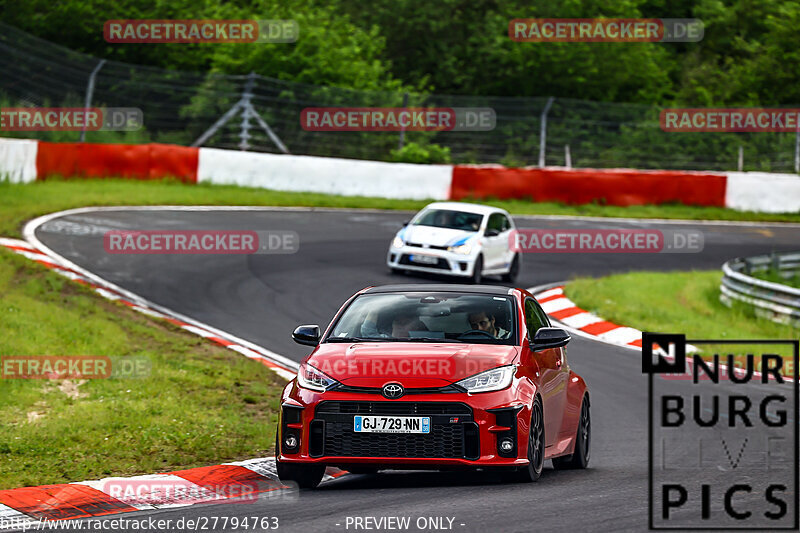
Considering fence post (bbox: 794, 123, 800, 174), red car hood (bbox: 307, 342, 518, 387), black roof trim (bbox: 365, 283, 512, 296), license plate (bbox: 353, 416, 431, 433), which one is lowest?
license plate (bbox: 353, 416, 431, 433)

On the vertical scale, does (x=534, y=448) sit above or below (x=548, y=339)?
below

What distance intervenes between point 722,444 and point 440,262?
391 inches

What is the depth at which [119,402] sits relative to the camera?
34.5 ft

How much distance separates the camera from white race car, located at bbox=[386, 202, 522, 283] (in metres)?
20.1

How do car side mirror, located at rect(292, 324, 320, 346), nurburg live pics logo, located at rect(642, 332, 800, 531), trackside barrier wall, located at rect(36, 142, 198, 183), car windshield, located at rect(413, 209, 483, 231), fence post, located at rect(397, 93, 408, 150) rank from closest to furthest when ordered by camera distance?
1. nurburg live pics logo, located at rect(642, 332, 800, 531)
2. car side mirror, located at rect(292, 324, 320, 346)
3. car windshield, located at rect(413, 209, 483, 231)
4. trackside barrier wall, located at rect(36, 142, 198, 183)
5. fence post, located at rect(397, 93, 408, 150)

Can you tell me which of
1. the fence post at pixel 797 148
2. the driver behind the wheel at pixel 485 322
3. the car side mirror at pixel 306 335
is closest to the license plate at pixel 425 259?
the driver behind the wheel at pixel 485 322

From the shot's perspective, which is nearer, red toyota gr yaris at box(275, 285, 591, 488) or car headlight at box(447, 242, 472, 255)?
red toyota gr yaris at box(275, 285, 591, 488)

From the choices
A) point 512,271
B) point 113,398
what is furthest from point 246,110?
point 113,398

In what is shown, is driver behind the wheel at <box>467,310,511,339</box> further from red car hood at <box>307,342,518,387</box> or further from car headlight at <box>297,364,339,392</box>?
car headlight at <box>297,364,339,392</box>

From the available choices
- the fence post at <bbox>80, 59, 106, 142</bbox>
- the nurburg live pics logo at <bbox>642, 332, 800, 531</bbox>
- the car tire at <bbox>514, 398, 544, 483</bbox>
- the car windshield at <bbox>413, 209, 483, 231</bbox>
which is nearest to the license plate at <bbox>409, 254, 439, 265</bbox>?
the car windshield at <bbox>413, 209, 483, 231</bbox>

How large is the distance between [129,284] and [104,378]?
6491 millimetres

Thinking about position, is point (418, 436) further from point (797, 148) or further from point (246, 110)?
point (797, 148)

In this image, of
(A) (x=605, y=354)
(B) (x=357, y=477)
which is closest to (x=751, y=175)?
(A) (x=605, y=354)

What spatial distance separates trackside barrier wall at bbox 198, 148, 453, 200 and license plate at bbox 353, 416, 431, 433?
22.8m
